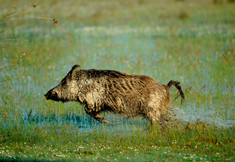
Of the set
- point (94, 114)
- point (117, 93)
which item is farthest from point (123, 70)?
point (117, 93)

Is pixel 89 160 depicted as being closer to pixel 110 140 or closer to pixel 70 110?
pixel 110 140

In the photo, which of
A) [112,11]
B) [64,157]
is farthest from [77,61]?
[112,11]

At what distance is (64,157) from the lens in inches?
264

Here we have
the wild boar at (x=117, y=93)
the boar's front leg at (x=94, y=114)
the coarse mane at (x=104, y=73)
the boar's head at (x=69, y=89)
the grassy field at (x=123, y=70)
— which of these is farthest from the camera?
the boar's head at (x=69, y=89)

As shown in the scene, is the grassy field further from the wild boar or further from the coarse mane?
the coarse mane

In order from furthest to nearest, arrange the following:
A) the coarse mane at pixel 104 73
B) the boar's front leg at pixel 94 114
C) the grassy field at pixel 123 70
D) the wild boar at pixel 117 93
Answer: the boar's front leg at pixel 94 114
the coarse mane at pixel 104 73
the wild boar at pixel 117 93
the grassy field at pixel 123 70

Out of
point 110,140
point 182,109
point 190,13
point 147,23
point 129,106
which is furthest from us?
point 190,13

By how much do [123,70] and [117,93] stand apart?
558 cm

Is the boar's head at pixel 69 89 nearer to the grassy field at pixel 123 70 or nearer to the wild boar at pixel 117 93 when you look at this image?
the wild boar at pixel 117 93

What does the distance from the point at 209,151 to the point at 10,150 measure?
4054 millimetres

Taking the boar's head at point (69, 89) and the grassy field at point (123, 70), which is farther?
the boar's head at point (69, 89)

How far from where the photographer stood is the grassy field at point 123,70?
24.2 ft

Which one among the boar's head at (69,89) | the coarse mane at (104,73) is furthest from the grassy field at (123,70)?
the coarse mane at (104,73)

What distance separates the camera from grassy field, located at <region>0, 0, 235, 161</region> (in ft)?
24.2
